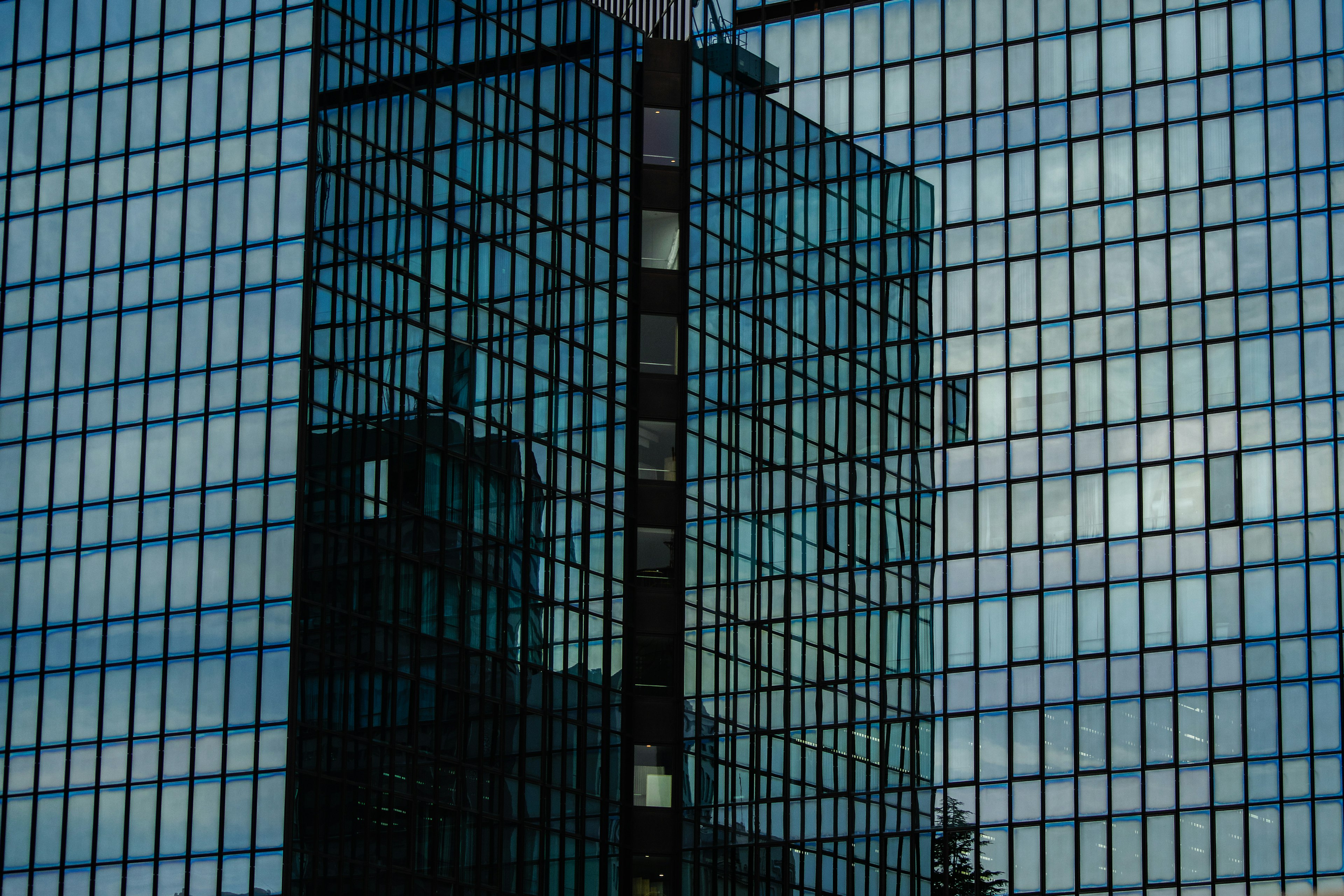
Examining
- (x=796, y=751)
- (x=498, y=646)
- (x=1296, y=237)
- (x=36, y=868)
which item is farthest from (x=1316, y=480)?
(x=36, y=868)

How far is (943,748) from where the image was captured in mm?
74188

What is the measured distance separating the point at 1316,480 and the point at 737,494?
2138 centimetres

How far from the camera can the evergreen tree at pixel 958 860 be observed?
2827 inches

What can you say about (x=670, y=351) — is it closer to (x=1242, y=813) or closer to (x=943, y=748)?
(x=943, y=748)

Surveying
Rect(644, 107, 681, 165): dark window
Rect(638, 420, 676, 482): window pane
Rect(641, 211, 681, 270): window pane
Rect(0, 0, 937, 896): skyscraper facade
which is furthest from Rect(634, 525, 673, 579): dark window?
Rect(644, 107, 681, 165): dark window

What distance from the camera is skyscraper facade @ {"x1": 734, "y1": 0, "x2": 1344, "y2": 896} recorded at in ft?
228

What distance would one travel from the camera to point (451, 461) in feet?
239

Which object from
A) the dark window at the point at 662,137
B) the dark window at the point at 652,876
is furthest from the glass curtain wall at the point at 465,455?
the dark window at the point at 652,876

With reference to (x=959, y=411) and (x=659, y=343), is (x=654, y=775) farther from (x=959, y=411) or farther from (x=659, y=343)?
(x=959, y=411)

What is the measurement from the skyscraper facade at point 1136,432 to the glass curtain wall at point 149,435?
955 inches

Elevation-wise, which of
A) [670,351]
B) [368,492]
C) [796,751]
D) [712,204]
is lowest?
[796,751]

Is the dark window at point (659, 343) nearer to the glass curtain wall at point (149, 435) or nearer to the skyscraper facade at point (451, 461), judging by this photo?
the skyscraper facade at point (451, 461)

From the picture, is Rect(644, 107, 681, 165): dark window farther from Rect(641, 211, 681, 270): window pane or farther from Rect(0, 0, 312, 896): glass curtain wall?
Rect(0, 0, 312, 896): glass curtain wall

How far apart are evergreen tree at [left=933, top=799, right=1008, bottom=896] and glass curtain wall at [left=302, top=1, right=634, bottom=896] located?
1175 cm
